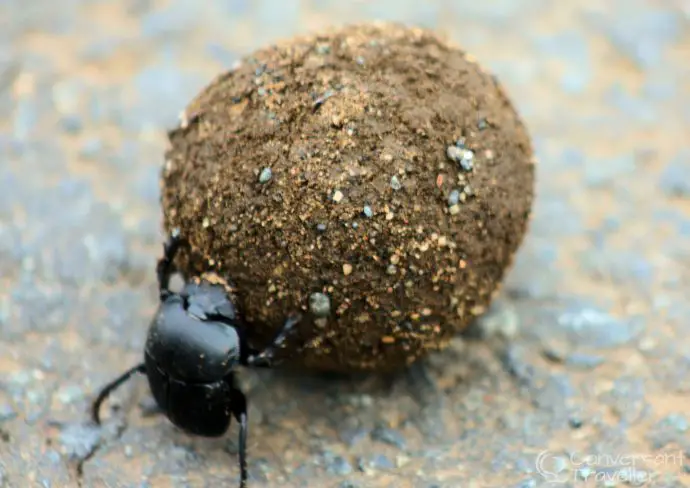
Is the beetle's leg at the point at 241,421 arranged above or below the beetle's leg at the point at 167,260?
below

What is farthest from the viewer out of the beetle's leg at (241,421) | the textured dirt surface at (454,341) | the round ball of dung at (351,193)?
the textured dirt surface at (454,341)

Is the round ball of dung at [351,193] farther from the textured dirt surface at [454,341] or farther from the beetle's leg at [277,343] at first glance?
the textured dirt surface at [454,341]

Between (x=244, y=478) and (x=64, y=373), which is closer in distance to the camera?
(x=244, y=478)

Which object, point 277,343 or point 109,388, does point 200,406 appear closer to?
point 277,343

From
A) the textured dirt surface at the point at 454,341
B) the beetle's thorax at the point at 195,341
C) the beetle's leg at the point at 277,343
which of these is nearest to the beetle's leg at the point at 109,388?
the textured dirt surface at the point at 454,341

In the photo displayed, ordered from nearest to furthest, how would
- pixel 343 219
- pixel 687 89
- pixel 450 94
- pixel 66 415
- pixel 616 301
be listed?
pixel 343 219
pixel 450 94
pixel 66 415
pixel 616 301
pixel 687 89

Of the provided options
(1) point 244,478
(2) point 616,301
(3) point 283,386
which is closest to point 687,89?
(2) point 616,301

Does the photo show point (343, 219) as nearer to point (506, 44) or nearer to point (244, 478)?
point (244, 478)
